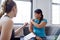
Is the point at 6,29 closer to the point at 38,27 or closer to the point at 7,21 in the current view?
the point at 7,21

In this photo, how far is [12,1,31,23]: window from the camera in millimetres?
4543

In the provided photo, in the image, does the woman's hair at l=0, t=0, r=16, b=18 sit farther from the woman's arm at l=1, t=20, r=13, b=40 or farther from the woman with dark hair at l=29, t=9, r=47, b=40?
the woman with dark hair at l=29, t=9, r=47, b=40

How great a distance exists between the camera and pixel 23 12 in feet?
15.0

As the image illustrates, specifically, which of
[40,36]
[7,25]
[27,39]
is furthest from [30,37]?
[7,25]

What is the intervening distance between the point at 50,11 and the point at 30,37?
2.21 meters

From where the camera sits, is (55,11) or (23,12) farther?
(55,11)

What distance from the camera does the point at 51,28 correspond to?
14.6 feet

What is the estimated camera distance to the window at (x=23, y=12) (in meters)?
4.54

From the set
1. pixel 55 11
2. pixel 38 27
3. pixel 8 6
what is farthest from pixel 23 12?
pixel 8 6

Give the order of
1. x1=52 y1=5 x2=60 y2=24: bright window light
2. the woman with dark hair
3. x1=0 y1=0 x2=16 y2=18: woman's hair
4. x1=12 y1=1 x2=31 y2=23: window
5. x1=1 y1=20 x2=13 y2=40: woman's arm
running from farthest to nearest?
x1=52 y1=5 x2=60 y2=24: bright window light
x1=12 y1=1 x2=31 y2=23: window
the woman with dark hair
x1=0 y1=0 x2=16 y2=18: woman's hair
x1=1 y1=20 x2=13 y2=40: woman's arm

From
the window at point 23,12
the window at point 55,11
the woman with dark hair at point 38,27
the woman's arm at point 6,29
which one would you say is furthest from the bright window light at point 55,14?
the woman's arm at point 6,29

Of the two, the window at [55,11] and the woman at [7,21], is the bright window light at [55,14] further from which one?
the woman at [7,21]

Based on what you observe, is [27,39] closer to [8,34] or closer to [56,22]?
[8,34]

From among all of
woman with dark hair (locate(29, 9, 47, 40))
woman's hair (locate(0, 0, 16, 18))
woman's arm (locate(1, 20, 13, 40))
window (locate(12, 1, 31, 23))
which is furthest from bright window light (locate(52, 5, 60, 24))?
woman's arm (locate(1, 20, 13, 40))
